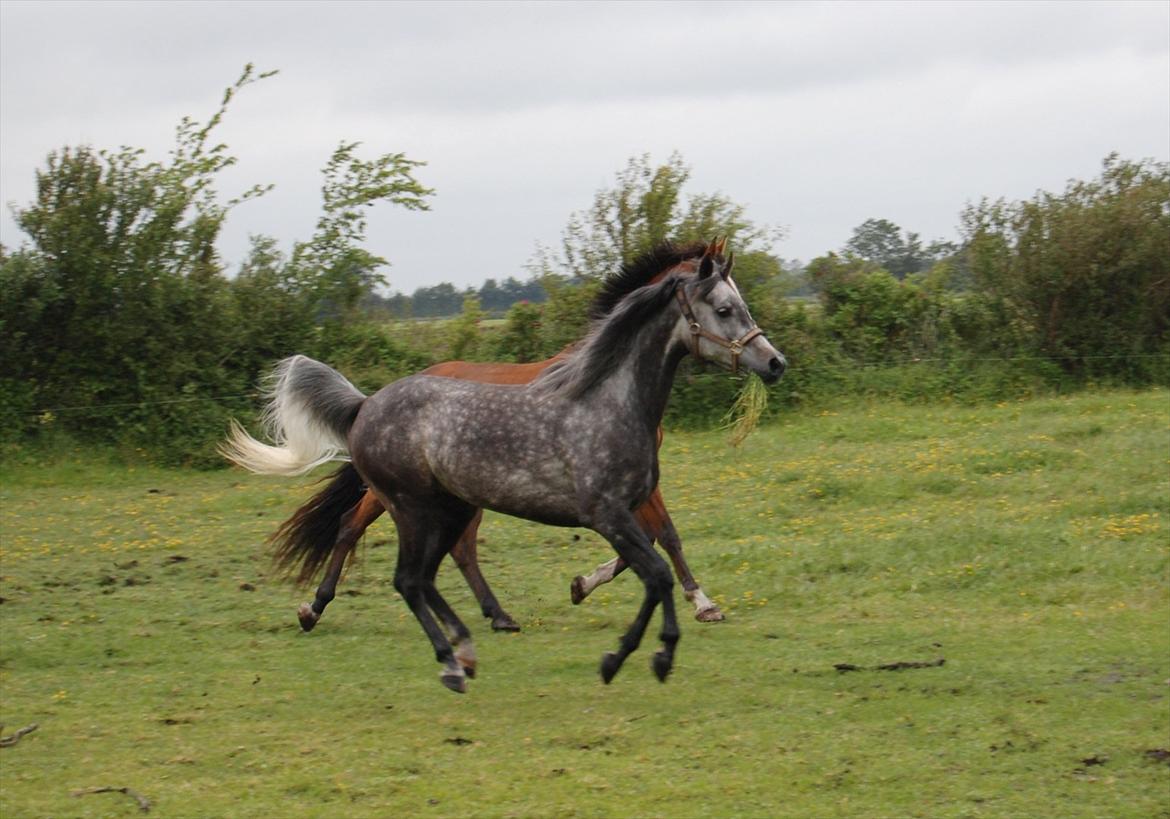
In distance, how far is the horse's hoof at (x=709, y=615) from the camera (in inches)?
349

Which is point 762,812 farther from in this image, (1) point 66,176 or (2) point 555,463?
(1) point 66,176

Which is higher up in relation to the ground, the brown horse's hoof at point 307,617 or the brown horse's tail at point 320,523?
the brown horse's tail at point 320,523

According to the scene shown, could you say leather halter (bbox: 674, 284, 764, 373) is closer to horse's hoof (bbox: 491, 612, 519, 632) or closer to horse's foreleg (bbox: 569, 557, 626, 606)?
horse's foreleg (bbox: 569, 557, 626, 606)

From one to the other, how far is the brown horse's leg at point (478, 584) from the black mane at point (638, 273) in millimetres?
2123

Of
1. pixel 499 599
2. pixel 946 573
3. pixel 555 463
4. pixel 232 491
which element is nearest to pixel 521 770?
pixel 555 463

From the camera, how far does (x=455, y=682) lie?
7074mm

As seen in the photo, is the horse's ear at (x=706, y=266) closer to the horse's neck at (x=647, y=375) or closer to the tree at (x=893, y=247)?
the horse's neck at (x=647, y=375)

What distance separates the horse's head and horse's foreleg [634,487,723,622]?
213 centimetres

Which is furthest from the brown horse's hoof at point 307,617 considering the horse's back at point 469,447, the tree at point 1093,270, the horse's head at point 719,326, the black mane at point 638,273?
the tree at point 1093,270

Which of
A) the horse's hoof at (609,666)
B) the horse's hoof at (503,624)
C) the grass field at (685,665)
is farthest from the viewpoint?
the horse's hoof at (503,624)

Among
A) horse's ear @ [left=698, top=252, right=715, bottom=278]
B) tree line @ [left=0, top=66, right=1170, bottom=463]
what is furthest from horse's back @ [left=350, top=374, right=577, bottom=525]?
tree line @ [left=0, top=66, right=1170, bottom=463]

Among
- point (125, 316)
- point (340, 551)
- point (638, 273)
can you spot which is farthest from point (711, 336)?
point (125, 316)

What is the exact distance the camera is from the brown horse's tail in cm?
891

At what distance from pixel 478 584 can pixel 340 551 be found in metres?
0.96
